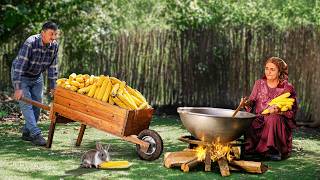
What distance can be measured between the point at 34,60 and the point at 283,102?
3.65 m

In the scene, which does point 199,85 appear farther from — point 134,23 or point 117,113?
point 134,23

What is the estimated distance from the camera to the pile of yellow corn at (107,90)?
736 cm

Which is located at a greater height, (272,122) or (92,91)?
(92,91)

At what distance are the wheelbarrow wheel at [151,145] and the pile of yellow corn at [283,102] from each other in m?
1.58

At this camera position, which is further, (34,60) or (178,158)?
(34,60)

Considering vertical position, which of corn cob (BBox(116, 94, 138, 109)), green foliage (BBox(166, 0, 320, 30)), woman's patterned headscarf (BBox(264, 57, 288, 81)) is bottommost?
corn cob (BBox(116, 94, 138, 109))

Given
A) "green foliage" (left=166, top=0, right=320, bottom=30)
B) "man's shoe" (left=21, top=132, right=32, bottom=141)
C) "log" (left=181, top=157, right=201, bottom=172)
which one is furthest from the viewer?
"green foliage" (left=166, top=0, right=320, bottom=30)

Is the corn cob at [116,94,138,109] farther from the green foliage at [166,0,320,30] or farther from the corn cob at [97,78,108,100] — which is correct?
the green foliage at [166,0,320,30]

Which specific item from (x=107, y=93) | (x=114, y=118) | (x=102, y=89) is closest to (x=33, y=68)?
(x=102, y=89)

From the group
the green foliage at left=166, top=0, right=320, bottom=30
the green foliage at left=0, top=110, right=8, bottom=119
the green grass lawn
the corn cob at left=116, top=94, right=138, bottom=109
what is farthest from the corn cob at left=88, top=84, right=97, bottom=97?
the green foliage at left=166, top=0, right=320, bottom=30

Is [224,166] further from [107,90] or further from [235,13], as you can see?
[235,13]

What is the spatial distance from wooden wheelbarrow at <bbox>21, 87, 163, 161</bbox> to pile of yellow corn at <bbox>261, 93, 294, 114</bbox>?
5.43 ft

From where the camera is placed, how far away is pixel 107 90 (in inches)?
294

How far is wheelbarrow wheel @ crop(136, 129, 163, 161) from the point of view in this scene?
7289 mm
